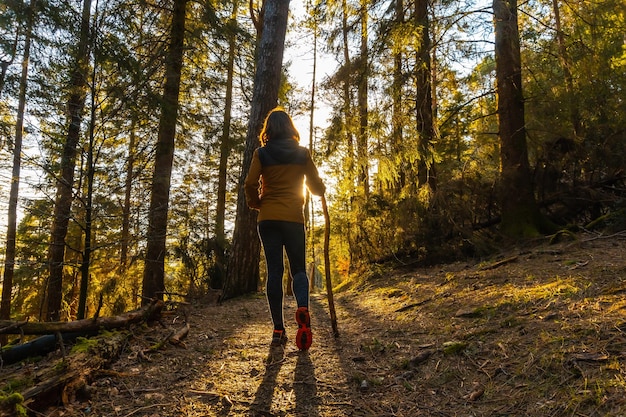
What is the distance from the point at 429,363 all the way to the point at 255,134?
5186 mm

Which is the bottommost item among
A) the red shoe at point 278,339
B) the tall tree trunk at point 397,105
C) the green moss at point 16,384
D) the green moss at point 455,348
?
the red shoe at point 278,339

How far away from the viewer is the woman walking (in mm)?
3465

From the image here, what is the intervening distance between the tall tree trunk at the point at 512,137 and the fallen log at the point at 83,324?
5818 mm

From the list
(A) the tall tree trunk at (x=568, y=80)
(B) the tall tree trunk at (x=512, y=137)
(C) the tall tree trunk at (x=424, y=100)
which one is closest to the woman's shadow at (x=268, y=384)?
(B) the tall tree trunk at (x=512, y=137)

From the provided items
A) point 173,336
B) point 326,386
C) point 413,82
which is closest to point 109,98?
point 173,336

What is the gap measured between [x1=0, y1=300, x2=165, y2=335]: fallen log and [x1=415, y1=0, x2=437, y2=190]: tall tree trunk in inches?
224

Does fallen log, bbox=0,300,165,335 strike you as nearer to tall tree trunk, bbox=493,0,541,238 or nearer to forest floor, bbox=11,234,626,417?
forest floor, bbox=11,234,626,417

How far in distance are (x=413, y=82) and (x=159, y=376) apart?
7.89m

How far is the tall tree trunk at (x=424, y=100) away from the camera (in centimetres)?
731

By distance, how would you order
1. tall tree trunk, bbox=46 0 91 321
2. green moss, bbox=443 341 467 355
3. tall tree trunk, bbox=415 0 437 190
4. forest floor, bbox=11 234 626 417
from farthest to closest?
tall tree trunk, bbox=415 0 437 190, tall tree trunk, bbox=46 0 91 321, green moss, bbox=443 341 467 355, forest floor, bbox=11 234 626 417

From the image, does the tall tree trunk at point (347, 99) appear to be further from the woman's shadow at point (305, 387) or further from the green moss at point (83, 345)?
the green moss at point (83, 345)

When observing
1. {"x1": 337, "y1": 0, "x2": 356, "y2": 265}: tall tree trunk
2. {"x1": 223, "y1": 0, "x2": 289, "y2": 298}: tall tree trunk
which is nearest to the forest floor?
{"x1": 223, "y1": 0, "x2": 289, "y2": 298}: tall tree trunk

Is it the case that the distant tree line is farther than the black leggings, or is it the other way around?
the distant tree line

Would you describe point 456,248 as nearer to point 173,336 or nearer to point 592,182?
point 592,182
